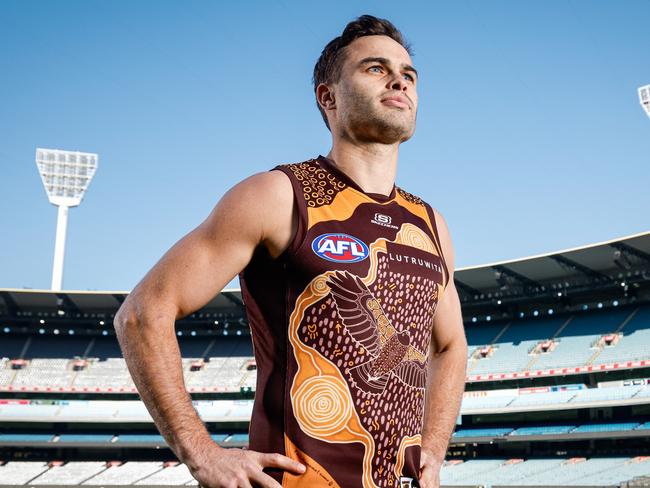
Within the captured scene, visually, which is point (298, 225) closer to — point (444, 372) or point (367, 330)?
point (367, 330)

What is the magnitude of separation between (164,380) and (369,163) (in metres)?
1.26

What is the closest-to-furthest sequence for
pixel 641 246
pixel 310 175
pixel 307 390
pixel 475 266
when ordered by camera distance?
pixel 307 390 < pixel 310 175 < pixel 641 246 < pixel 475 266

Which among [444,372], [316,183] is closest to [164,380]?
[316,183]

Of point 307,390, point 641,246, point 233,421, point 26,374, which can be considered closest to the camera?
point 307,390

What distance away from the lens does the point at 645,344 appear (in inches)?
1385

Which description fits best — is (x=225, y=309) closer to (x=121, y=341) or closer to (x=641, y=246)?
(x=641, y=246)

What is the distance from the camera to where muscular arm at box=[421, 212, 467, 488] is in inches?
122

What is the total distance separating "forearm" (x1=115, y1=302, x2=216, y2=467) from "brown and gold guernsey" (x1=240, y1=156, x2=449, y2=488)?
0.90ft

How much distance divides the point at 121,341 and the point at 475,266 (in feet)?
117

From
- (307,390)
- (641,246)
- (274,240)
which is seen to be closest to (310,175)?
(274,240)

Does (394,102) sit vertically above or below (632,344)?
above

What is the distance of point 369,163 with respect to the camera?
308cm

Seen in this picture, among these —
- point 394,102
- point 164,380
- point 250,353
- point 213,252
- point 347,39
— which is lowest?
point 250,353

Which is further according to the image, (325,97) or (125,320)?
(325,97)
